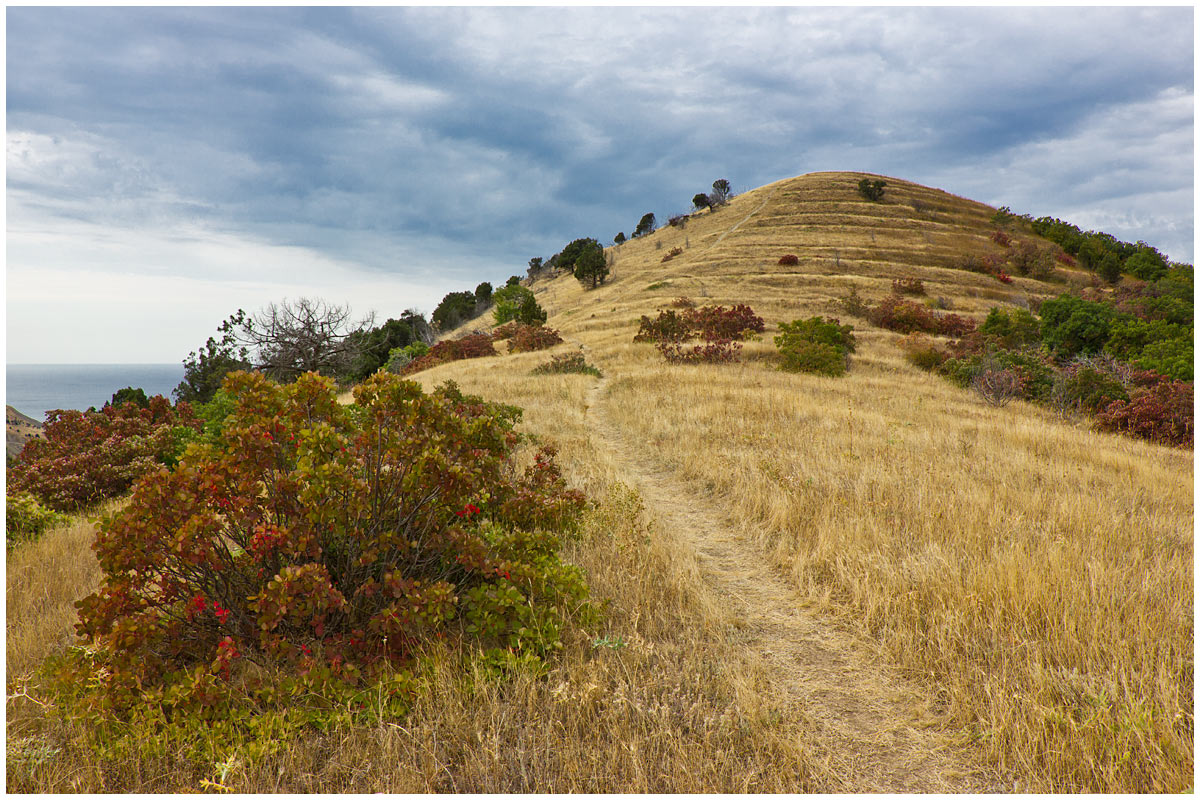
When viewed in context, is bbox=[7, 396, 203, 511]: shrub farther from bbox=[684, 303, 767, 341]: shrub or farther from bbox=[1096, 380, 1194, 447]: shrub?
bbox=[1096, 380, 1194, 447]: shrub

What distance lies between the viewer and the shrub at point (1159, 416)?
13.5 meters

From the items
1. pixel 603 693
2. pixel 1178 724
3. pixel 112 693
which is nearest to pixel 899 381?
pixel 1178 724

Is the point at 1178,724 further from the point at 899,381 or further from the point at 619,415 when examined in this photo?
the point at 899,381

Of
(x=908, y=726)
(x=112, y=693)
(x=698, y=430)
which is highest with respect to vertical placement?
(x=698, y=430)

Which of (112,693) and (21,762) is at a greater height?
(112,693)

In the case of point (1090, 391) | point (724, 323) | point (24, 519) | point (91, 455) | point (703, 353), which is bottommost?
point (24, 519)

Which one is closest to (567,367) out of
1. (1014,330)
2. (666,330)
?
(666,330)

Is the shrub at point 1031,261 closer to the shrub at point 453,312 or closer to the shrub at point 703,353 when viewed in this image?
the shrub at point 703,353

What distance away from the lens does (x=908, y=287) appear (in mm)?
43906

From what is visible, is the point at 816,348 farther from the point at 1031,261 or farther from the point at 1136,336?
the point at 1031,261

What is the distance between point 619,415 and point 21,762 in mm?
11555

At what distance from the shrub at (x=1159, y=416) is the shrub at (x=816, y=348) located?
26.7 feet

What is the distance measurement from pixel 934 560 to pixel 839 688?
6.37 ft

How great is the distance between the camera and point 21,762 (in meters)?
2.74
